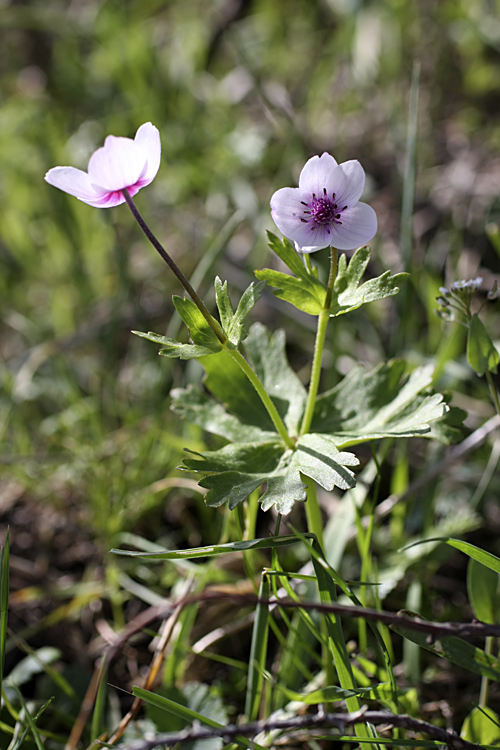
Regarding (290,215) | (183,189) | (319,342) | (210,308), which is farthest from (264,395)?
(183,189)

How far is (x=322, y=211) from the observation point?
126 centimetres

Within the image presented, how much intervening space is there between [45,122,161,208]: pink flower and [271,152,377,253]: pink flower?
0.27 metres

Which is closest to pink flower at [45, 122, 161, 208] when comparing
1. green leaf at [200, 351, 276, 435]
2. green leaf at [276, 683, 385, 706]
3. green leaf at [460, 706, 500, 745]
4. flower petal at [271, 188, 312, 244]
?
flower petal at [271, 188, 312, 244]

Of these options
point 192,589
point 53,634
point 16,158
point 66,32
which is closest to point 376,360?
point 192,589

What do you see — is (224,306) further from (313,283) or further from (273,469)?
(273,469)

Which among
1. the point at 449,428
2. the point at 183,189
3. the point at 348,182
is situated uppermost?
the point at 348,182

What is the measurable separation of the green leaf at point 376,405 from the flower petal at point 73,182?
74 centimetres

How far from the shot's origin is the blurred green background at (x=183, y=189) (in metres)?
2.42

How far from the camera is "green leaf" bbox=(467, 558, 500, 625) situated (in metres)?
1.52

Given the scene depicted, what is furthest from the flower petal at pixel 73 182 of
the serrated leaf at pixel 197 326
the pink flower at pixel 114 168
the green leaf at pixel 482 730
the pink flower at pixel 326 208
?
the green leaf at pixel 482 730

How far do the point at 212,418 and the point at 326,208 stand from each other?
63 cm

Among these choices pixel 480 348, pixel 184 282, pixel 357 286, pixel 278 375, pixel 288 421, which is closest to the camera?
pixel 184 282

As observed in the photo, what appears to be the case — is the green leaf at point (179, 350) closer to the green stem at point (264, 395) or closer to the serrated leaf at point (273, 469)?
the green stem at point (264, 395)

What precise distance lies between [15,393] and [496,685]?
6.64 ft
